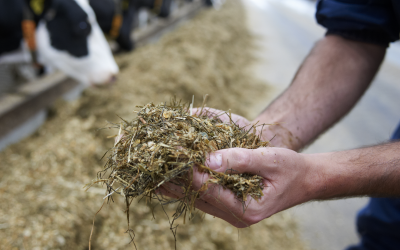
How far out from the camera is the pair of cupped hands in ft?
2.86

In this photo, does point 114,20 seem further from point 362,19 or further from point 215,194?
point 215,194

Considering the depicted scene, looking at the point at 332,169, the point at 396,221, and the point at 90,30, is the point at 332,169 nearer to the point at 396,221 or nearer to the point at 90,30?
the point at 396,221

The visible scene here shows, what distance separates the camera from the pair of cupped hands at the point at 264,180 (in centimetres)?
87

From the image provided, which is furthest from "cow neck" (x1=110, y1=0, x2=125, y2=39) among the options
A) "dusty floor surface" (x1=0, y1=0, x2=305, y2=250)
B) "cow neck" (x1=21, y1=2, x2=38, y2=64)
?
"cow neck" (x1=21, y1=2, x2=38, y2=64)

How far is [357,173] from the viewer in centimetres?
97

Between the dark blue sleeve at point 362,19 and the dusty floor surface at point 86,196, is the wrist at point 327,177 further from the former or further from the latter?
the dark blue sleeve at point 362,19

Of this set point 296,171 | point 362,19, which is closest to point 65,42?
point 362,19

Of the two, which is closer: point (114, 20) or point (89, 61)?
point (89, 61)

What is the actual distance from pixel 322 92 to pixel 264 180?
24.1 inches

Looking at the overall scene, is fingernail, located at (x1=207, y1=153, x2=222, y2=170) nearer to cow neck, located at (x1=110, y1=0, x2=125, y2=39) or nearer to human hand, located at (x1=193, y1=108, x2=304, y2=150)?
human hand, located at (x1=193, y1=108, x2=304, y2=150)

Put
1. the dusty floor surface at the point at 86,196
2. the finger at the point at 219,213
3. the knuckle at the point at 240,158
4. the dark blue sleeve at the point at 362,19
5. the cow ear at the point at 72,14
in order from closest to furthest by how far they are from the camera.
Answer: the knuckle at the point at 240,158, the finger at the point at 219,213, the dark blue sleeve at the point at 362,19, the dusty floor surface at the point at 86,196, the cow ear at the point at 72,14

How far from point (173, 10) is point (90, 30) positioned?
855 centimetres

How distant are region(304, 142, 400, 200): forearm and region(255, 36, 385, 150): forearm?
0.29 metres

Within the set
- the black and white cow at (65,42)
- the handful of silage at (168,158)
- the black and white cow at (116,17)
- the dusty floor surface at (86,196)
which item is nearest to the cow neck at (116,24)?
the black and white cow at (116,17)
